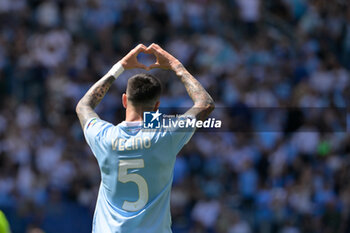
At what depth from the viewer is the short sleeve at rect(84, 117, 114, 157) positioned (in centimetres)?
399

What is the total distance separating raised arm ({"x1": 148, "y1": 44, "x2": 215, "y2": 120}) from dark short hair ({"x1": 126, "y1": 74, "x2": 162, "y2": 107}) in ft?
0.77

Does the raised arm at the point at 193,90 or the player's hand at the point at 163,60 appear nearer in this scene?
the raised arm at the point at 193,90

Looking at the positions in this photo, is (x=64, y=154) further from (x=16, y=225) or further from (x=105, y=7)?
(x=105, y=7)

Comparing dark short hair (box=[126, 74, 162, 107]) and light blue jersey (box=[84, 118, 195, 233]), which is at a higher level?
dark short hair (box=[126, 74, 162, 107])

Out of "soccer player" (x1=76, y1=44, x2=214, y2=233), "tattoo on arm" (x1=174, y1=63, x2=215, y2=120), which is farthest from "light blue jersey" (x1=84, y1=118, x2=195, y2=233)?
"tattoo on arm" (x1=174, y1=63, x2=215, y2=120)

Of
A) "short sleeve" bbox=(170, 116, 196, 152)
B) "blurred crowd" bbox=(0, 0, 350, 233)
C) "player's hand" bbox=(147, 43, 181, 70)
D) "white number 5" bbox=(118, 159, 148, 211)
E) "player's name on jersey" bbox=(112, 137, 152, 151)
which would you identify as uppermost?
"player's hand" bbox=(147, 43, 181, 70)

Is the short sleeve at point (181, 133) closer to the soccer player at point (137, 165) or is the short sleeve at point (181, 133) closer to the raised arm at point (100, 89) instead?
the soccer player at point (137, 165)

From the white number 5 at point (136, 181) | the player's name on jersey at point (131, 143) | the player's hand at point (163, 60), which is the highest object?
the player's hand at point (163, 60)

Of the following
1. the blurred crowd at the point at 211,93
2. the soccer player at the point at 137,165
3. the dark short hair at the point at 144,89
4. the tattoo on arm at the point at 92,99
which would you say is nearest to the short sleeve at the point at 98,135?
the soccer player at the point at 137,165

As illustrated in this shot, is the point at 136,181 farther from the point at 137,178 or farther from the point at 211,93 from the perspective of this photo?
the point at 211,93

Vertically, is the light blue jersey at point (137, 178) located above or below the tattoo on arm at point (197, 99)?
below

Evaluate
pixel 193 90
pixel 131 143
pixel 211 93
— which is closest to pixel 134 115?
pixel 131 143

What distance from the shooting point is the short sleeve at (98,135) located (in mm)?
3986

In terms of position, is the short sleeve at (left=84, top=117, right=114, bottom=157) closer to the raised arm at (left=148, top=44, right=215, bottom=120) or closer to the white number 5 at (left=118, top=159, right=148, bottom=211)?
the white number 5 at (left=118, top=159, right=148, bottom=211)
